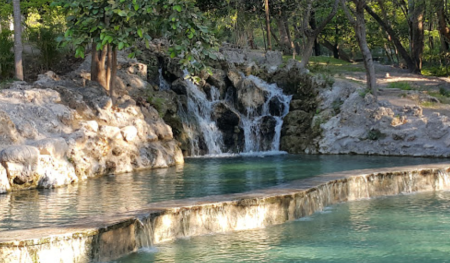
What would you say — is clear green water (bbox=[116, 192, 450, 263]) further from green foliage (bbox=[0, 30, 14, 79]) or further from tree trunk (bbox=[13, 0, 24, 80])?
green foliage (bbox=[0, 30, 14, 79])

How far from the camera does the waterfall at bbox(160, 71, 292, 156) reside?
2692cm

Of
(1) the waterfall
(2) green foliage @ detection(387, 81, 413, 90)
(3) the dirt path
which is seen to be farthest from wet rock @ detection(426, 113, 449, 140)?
(1) the waterfall

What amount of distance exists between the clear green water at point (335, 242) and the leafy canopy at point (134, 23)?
13.3ft

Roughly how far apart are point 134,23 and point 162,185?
4.67m

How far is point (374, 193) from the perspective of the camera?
1548cm

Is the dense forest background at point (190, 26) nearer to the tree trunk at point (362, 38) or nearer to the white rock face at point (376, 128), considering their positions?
the tree trunk at point (362, 38)

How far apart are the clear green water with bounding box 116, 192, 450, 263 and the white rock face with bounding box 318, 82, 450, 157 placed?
9.94 meters

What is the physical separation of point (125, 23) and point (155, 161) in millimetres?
8163

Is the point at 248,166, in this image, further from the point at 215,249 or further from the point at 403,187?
the point at 215,249

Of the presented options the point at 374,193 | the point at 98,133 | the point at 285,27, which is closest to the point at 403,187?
the point at 374,193

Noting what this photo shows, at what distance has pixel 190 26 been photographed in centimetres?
1298

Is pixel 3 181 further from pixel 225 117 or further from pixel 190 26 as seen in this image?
pixel 225 117

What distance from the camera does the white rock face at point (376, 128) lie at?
22.8 metres

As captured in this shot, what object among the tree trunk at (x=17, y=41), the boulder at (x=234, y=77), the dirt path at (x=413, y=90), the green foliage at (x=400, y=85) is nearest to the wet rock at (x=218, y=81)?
the boulder at (x=234, y=77)
